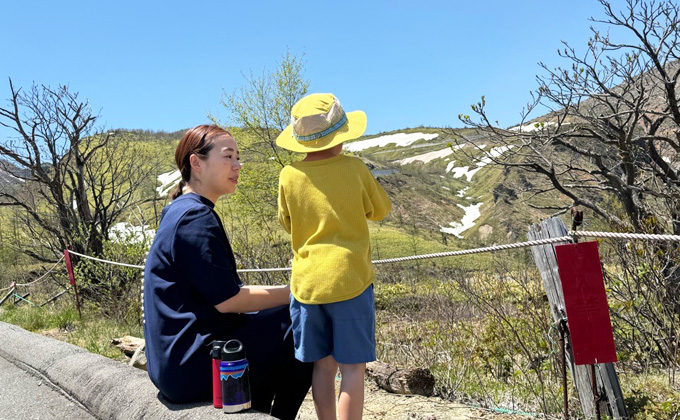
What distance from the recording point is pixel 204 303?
241 centimetres

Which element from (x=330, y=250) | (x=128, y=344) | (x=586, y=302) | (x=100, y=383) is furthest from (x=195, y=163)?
(x=128, y=344)

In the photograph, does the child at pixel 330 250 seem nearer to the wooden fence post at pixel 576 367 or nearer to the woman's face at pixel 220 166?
the woman's face at pixel 220 166

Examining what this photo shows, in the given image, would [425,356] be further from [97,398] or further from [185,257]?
[185,257]

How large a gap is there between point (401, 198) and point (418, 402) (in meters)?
75.0

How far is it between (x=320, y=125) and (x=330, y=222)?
435 millimetres

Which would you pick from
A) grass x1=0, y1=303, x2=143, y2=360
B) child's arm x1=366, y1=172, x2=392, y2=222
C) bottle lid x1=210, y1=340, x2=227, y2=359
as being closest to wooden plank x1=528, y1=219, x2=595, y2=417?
child's arm x1=366, y1=172, x2=392, y2=222

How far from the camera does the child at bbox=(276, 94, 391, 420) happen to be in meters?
2.40

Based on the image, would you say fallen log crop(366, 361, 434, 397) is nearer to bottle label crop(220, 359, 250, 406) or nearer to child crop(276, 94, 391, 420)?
child crop(276, 94, 391, 420)

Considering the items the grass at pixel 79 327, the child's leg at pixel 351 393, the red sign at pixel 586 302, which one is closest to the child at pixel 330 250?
the child's leg at pixel 351 393

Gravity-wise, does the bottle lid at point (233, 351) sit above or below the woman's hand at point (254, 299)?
below

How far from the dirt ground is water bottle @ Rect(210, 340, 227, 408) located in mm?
1405

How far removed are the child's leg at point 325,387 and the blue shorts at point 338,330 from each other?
0.07m

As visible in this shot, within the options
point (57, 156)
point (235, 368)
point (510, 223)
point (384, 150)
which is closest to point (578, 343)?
point (235, 368)

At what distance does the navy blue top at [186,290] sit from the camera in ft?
7.58
